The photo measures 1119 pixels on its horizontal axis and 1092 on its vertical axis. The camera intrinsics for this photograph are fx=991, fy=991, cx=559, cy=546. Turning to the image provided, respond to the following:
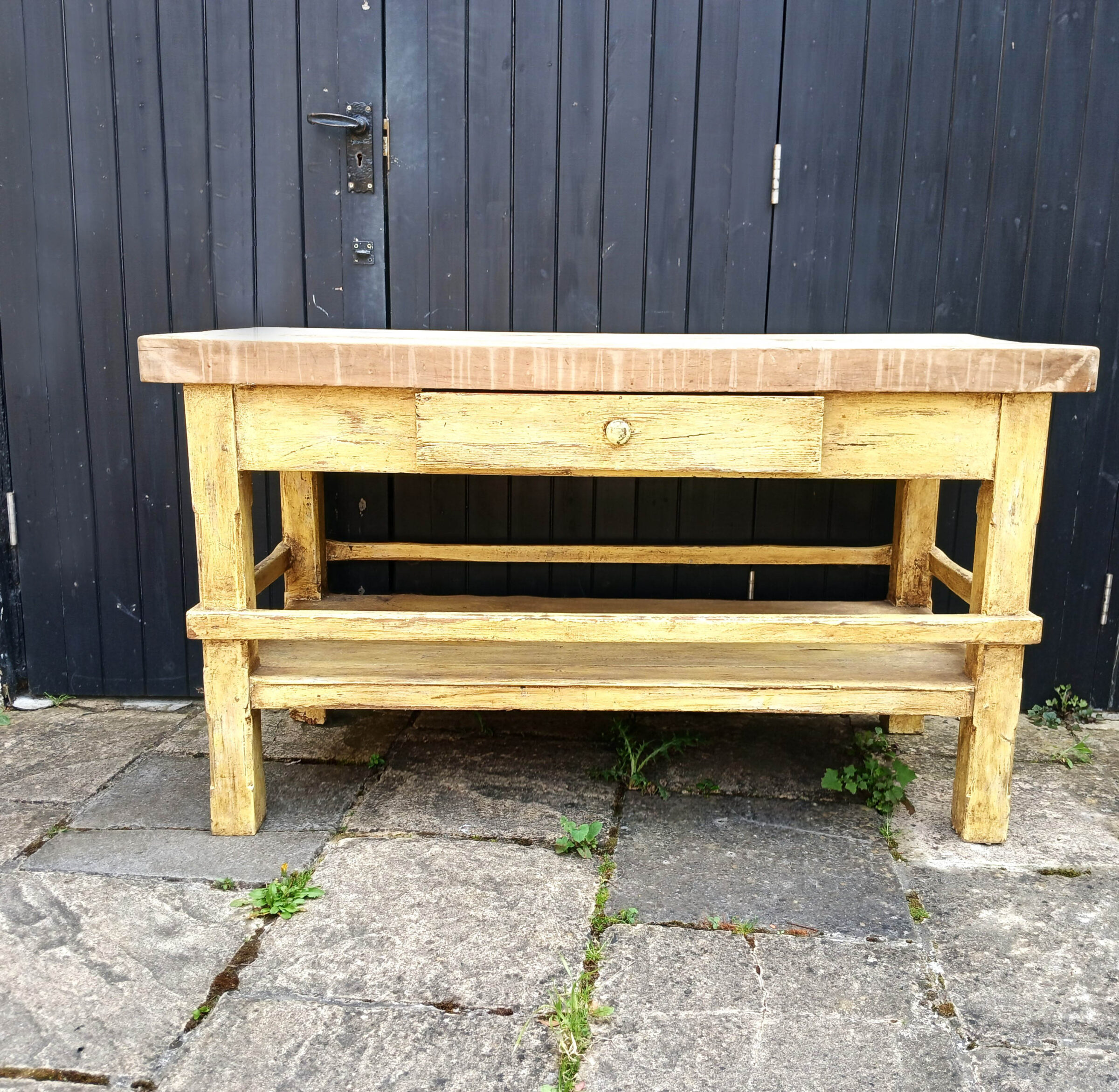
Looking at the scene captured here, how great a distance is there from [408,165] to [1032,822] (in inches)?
93.8

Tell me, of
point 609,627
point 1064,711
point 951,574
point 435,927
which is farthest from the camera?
point 1064,711

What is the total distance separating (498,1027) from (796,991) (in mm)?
518

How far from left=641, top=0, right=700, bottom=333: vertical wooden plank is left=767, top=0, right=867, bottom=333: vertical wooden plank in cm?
26

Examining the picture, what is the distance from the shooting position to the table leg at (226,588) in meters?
2.05

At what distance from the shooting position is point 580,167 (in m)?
2.82

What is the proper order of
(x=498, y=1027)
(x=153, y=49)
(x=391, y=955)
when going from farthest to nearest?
1. (x=153, y=49)
2. (x=391, y=955)
3. (x=498, y=1027)

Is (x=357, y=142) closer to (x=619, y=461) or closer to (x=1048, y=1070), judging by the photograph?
(x=619, y=461)

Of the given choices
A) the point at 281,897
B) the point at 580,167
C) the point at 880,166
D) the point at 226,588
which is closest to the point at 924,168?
the point at 880,166

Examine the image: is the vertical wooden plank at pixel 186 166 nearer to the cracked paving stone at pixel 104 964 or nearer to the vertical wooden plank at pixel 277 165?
the vertical wooden plank at pixel 277 165

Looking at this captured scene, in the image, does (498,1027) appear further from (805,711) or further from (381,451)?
(381,451)

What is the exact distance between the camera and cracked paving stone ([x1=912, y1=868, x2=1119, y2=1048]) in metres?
1.64

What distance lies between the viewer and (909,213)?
283 cm

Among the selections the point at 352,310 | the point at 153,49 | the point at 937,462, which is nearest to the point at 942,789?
the point at 937,462

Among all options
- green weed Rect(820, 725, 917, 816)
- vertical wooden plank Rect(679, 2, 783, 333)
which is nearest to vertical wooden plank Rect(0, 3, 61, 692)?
vertical wooden plank Rect(679, 2, 783, 333)
